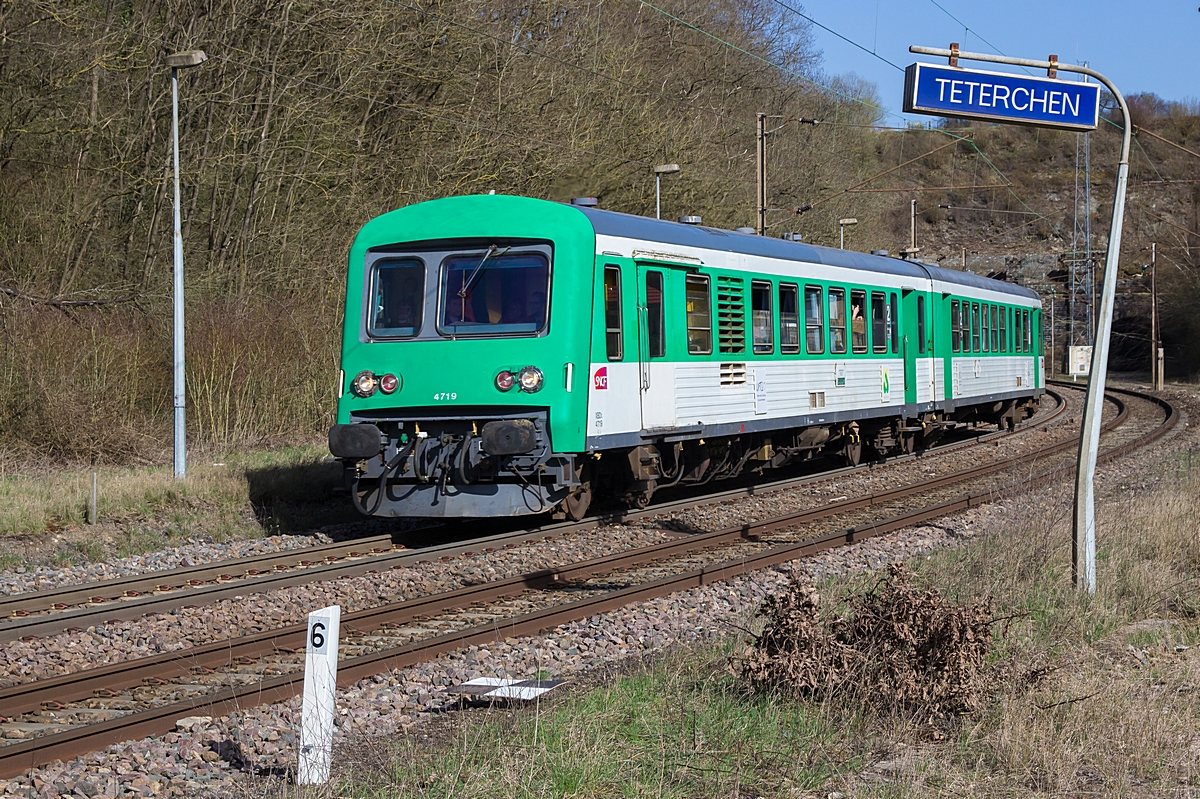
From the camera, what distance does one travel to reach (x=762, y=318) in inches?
611

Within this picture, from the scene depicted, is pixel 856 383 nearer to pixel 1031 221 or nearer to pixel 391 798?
pixel 391 798

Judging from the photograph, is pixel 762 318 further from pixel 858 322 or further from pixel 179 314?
pixel 179 314

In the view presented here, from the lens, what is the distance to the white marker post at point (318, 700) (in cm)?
507

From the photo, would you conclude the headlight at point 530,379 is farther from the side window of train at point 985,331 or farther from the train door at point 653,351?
the side window of train at point 985,331

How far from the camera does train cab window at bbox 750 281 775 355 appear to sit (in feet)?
50.2

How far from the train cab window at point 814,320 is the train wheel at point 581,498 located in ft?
15.5

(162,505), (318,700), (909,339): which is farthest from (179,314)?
(318,700)

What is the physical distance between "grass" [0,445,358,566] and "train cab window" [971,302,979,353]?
12.7 metres

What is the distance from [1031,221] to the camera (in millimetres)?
90062

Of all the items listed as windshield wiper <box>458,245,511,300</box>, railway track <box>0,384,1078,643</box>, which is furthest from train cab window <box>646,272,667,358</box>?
railway track <box>0,384,1078,643</box>

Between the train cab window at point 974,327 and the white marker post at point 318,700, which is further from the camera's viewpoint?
the train cab window at point 974,327

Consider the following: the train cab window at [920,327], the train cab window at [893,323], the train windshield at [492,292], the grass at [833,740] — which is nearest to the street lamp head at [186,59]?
the train windshield at [492,292]

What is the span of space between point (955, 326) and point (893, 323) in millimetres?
3336

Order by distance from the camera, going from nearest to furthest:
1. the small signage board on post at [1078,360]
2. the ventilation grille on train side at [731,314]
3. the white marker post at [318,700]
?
the white marker post at [318,700], the ventilation grille on train side at [731,314], the small signage board on post at [1078,360]
